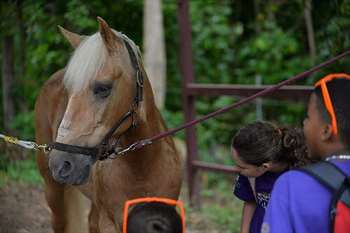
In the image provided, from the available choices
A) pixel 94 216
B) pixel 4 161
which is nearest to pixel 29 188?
pixel 4 161

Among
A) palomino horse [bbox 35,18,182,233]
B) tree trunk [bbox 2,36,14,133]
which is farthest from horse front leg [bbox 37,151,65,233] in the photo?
tree trunk [bbox 2,36,14,133]

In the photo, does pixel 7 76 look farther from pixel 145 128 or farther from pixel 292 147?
pixel 292 147

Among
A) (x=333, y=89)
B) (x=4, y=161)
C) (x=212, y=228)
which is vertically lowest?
(x=212, y=228)

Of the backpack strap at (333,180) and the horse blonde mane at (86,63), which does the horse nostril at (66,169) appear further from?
the backpack strap at (333,180)

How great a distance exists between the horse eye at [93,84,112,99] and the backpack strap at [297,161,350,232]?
4.84 feet

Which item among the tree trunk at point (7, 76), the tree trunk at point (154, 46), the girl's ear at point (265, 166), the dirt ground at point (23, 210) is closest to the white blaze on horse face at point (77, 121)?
the girl's ear at point (265, 166)

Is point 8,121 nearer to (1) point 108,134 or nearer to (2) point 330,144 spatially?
(1) point 108,134

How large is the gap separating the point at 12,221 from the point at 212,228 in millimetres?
2371

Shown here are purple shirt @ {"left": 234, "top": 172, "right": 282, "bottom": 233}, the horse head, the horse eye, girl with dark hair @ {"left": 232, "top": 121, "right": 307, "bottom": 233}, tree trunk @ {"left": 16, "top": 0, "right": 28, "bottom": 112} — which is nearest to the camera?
girl with dark hair @ {"left": 232, "top": 121, "right": 307, "bottom": 233}

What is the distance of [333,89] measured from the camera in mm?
2258

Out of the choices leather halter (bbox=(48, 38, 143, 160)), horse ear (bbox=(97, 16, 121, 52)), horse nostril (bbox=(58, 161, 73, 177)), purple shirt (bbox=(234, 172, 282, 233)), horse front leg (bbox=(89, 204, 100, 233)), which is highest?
horse ear (bbox=(97, 16, 121, 52))

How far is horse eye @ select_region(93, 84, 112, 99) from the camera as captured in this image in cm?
342

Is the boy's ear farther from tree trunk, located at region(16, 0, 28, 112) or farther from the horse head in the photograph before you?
tree trunk, located at region(16, 0, 28, 112)

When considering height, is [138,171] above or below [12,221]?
above
